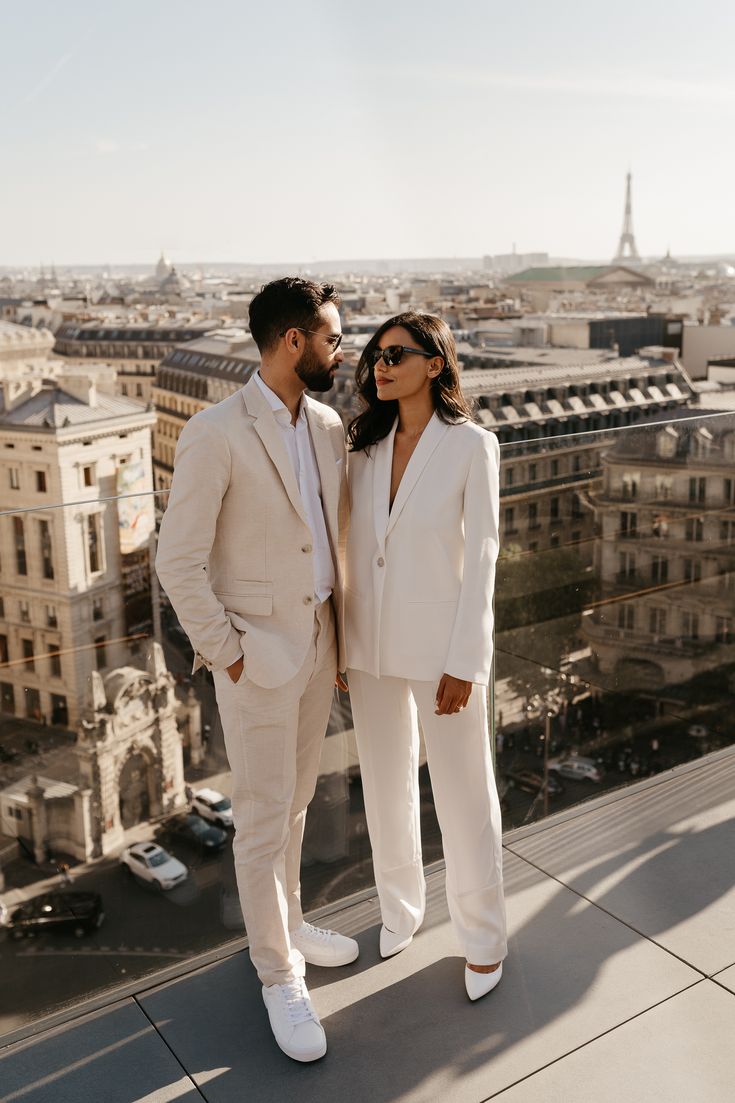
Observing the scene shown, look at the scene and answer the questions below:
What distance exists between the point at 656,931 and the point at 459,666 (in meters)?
0.57

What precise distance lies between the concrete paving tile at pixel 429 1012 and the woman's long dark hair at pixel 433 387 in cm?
77

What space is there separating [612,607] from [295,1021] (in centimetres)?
117

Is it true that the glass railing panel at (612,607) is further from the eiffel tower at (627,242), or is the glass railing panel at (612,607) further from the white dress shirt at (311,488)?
the eiffel tower at (627,242)

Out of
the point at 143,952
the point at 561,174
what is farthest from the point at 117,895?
the point at 561,174

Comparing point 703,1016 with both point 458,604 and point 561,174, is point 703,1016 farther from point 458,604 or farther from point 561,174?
point 561,174

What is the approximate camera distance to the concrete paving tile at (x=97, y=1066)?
4.72ft

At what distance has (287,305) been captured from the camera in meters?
1.46

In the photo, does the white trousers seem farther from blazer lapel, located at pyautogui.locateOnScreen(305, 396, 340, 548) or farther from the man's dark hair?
the man's dark hair

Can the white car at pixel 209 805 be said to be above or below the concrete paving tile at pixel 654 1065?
above

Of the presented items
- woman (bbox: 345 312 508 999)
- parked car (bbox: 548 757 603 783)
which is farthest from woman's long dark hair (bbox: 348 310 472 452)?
parked car (bbox: 548 757 603 783)

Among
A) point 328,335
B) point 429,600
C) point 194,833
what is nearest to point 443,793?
point 429,600

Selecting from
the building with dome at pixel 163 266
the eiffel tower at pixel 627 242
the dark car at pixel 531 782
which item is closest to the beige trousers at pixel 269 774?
the dark car at pixel 531 782

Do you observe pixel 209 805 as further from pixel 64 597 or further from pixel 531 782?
pixel 531 782

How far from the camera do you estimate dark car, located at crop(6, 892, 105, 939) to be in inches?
65.6
